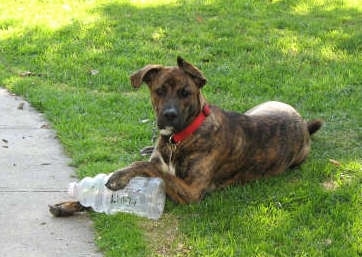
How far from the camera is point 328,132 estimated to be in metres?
7.43

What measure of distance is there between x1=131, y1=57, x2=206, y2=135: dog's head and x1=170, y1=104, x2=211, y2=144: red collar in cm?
4

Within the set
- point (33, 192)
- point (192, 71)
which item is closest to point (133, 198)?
point (33, 192)

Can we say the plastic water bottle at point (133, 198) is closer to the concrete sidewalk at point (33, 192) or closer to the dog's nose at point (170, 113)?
the concrete sidewalk at point (33, 192)

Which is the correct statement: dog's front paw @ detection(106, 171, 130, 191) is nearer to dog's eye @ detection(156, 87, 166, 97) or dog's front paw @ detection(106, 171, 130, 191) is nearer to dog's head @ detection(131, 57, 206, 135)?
dog's head @ detection(131, 57, 206, 135)

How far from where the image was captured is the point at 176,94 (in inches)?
217

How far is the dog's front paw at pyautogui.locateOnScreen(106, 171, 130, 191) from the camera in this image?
5.36 meters

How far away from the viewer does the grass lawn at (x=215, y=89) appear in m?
5.12

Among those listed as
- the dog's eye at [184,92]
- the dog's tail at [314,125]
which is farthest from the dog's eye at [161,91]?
the dog's tail at [314,125]

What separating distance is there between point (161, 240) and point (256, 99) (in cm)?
382

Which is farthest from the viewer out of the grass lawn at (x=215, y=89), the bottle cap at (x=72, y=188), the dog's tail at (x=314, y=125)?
the dog's tail at (x=314, y=125)

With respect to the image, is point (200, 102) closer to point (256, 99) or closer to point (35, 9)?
point (256, 99)

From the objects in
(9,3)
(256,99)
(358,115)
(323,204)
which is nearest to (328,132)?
(358,115)

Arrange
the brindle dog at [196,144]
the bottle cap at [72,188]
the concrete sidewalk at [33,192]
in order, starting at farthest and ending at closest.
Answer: the bottle cap at [72,188] < the brindle dog at [196,144] < the concrete sidewalk at [33,192]

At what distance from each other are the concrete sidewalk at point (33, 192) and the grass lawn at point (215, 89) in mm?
159
